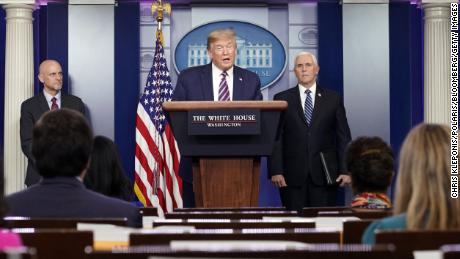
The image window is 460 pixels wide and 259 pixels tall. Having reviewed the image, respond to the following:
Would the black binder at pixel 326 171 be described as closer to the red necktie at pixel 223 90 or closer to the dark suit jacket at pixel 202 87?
the dark suit jacket at pixel 202 87

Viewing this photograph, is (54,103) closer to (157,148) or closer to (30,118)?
(30,118)

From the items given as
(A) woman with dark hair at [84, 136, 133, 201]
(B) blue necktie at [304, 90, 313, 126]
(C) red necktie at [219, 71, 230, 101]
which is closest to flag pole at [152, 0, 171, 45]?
(B) blue necktie at [304, 90, 313, 126]

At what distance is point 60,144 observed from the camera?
3.78 metres

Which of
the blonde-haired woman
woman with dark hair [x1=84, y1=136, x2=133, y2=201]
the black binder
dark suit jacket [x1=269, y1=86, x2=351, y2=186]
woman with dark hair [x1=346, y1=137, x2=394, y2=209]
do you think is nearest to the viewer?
the blonde-haired woman

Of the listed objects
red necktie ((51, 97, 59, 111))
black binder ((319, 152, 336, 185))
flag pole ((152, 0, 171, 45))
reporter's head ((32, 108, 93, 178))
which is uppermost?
flag pole ((152, 0, 171, 45))

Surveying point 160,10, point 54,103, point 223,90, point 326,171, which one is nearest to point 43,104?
point 54,103

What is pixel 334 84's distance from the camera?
10.4 meters

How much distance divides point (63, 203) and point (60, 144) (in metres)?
0.23

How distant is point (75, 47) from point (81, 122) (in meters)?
6.72

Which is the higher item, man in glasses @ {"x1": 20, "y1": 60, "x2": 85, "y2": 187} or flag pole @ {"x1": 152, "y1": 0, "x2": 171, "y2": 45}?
flag pole @ {"x1": 152, "y1": 0, "x2": 171, "y2": 45}

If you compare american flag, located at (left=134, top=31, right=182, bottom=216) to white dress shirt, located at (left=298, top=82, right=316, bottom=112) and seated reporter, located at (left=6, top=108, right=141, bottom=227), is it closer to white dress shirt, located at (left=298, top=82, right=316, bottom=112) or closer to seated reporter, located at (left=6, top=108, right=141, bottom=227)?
white dress shirt, located at (left=298, top=82, right=316, bottom=112)

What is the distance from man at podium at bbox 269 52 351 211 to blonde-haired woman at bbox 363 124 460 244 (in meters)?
5.22

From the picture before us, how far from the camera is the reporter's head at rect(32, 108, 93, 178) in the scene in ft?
12.4

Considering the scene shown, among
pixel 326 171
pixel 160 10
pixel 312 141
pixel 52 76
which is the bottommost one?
pixel 326 171
